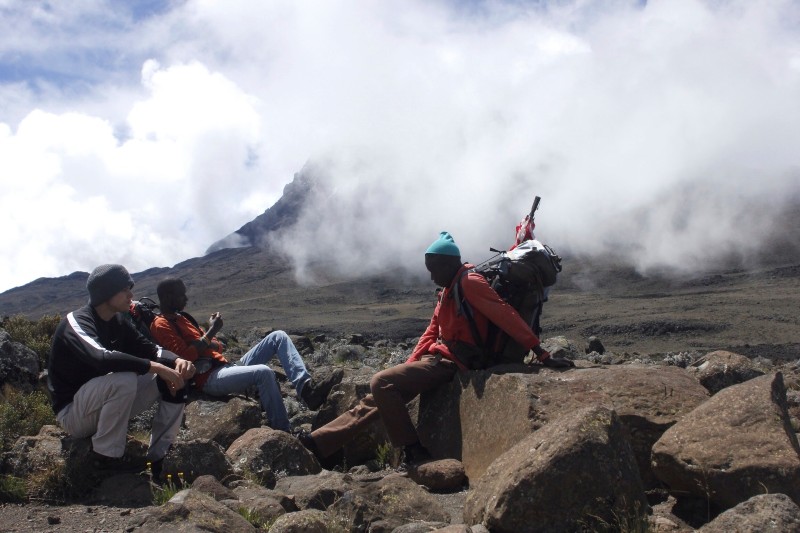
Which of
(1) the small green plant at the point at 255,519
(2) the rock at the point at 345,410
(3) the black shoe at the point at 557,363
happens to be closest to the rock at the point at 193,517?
(1) the small green plant at the point at 255,519

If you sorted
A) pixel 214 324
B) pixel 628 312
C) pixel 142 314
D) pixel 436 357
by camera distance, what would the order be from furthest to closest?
pixel 628 312 → pixel 214 324 → pixel 142 314 → pixel 436 357

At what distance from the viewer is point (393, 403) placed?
17.0 feet

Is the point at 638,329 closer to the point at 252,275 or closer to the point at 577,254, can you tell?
the point at 577,254

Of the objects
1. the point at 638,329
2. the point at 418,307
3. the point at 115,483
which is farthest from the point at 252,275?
the point at 115,483

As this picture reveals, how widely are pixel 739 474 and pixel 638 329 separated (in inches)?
1125

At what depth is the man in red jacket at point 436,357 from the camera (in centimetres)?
512

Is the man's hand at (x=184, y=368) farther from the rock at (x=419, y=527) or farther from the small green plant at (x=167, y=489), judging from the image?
the rock at (x=419, y=527)

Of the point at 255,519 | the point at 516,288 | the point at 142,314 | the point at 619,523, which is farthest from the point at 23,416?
the point at 619,523

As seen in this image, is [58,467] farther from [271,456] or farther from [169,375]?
[271,456]

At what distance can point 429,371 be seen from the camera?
17.5ft

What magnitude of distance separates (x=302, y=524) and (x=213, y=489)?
2.85ft

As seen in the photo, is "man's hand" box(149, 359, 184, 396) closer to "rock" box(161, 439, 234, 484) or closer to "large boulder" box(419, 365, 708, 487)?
"rock" box(161, 439, 234, 484)

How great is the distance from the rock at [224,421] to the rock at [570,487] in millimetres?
2835

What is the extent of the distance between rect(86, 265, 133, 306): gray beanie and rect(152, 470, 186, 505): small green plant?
1.05 metres
